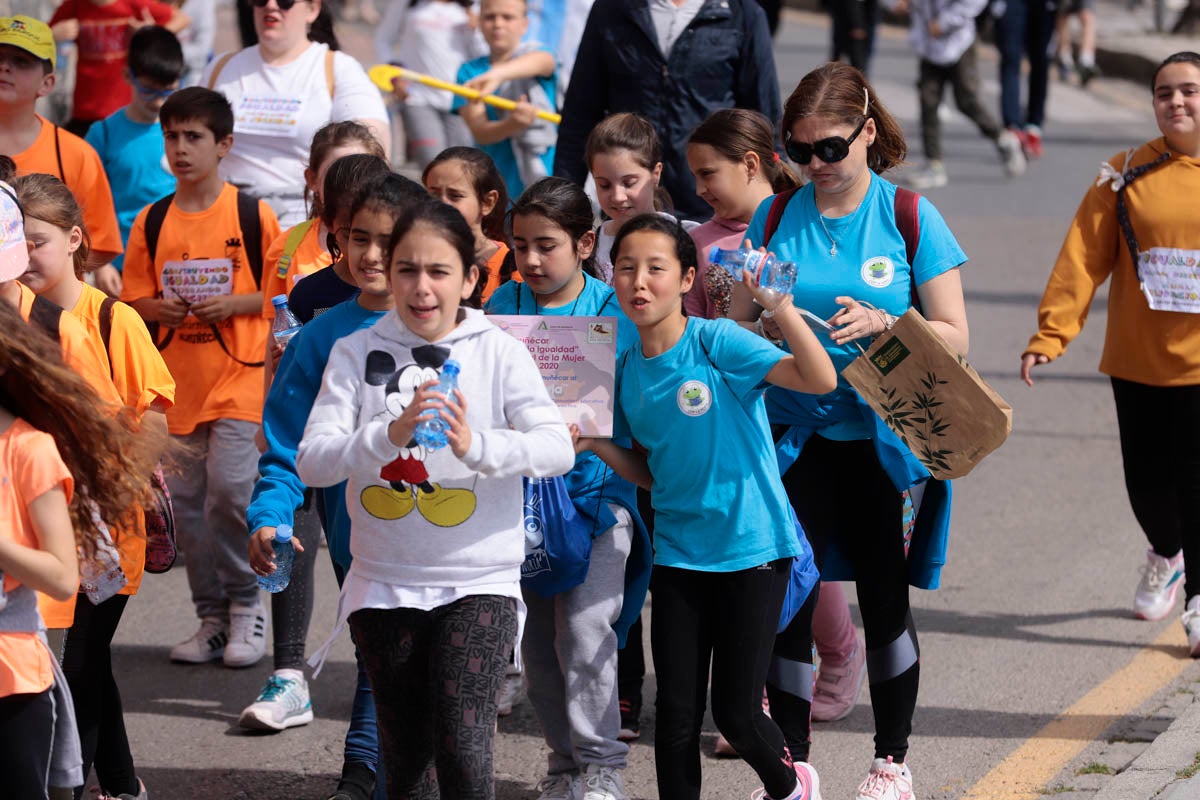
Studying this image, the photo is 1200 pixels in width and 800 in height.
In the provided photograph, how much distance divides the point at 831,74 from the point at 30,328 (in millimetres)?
2215

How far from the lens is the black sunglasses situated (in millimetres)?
4559

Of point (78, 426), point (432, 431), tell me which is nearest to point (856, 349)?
point (432, 431)

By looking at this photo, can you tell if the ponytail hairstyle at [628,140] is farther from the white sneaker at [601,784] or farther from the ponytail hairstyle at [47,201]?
the white sneaker at [601,784]

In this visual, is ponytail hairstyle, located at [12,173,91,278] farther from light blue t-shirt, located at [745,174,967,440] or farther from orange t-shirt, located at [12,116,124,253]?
light blue t-shirt, located at [745,174,967,440]

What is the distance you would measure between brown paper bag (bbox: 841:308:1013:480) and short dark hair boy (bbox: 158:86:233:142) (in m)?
2.77

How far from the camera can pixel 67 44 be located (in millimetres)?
10820

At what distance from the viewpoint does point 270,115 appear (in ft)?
22.7

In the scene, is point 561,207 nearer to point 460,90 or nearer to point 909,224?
point 909,224

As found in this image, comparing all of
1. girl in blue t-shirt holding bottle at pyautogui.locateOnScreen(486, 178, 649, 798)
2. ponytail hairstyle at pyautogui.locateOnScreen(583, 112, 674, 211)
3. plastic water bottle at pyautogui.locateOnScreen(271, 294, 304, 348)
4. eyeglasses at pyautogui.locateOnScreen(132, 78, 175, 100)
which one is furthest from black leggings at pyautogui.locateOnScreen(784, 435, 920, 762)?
eyeglasses at pyautogui.locateOnScreen(132, 78, 175, 100)

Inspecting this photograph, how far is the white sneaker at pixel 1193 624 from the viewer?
A: 6.08 metres

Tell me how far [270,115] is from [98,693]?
9.96 feet

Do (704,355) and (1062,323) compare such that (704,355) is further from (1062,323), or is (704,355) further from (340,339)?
(1062,323)

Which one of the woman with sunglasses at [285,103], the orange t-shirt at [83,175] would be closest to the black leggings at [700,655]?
the orange t-shirt at [83,175]

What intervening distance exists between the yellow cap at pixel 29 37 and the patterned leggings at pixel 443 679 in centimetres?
330
